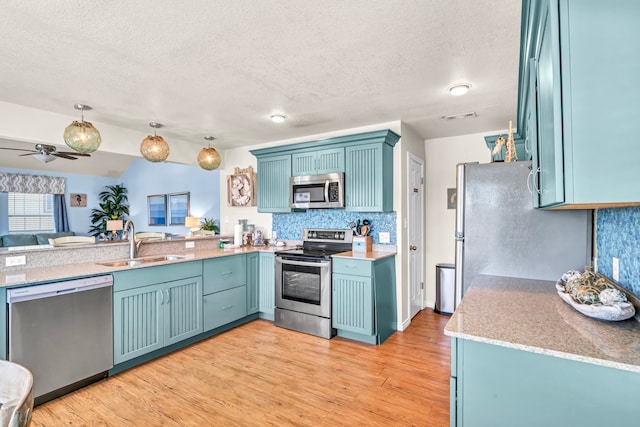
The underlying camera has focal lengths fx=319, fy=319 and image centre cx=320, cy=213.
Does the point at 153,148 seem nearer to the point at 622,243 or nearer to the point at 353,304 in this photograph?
the point at 353,304

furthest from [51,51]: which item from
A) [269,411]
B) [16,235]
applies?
[16,235]

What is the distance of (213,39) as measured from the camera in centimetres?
196

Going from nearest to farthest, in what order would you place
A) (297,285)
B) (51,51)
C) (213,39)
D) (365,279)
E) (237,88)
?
1. (213,39)
2. (51,51)
3. (237,88)
4. (365,279)
5. (297,285)

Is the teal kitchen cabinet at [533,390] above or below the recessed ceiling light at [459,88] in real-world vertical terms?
below

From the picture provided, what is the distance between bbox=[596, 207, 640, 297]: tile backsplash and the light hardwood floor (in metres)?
1.34

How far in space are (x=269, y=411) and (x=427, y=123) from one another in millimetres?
3305

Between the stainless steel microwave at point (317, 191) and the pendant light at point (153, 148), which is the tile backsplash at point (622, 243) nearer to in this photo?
the stainless steel microwave at point (317, 191)

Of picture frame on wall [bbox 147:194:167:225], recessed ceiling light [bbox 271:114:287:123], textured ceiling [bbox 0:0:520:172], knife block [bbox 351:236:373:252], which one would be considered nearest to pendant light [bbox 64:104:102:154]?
textured ceiling [bbox 0:0:520:172]

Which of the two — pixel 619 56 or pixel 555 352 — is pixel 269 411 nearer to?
pixel 555 352

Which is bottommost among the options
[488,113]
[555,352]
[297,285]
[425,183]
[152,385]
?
[152,385]

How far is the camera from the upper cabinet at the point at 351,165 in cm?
356

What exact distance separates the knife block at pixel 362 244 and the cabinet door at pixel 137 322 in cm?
208

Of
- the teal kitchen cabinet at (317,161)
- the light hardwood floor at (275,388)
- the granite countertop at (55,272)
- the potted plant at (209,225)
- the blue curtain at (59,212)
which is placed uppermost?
the teal kitchen cabinet at (317,161)

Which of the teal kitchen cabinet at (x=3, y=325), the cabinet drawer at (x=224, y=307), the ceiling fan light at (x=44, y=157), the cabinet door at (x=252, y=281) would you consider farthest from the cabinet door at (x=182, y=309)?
the ceiling fan light at (x=44, y=157)
